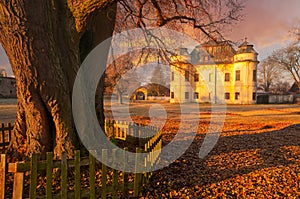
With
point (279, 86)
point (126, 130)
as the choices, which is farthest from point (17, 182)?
point (279, 86)

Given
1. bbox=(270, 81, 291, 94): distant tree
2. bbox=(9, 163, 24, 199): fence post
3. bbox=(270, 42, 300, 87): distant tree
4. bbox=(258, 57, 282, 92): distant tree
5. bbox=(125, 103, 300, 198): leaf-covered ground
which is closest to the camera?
bbox=(9, 163, 24, 199): fence post

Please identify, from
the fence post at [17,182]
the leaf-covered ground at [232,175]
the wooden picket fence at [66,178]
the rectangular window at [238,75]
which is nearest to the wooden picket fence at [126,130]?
the leaf-covered ground at [232,175]

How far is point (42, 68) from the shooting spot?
4.03 metres

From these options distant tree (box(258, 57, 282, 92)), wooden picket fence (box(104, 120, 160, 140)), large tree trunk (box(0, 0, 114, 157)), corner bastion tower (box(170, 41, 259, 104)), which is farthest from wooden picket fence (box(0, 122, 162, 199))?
distant tree (box(258, 57, 282, 92))

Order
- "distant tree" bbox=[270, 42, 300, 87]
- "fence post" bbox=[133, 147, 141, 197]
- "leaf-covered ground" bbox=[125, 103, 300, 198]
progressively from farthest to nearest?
"distant tree" bbox=[270, 42, 300, 87], "leaf-covered ground" bbox=[125, 103, 300, 198], "fence post" bbox=[133, 147, 141, 197]

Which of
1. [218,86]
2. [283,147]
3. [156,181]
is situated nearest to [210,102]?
[218,86]

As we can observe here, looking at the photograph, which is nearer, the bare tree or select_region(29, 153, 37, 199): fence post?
select_region(29, 153, 37, 199): fence post

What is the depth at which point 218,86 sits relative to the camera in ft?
151

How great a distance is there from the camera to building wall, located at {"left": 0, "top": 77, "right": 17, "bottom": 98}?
4200 cm

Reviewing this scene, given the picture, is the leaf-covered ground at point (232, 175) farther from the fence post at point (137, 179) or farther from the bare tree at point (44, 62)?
the bare tree at point (44, 62)

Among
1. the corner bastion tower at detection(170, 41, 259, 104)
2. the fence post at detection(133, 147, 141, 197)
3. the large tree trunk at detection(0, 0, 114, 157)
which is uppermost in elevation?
the corner bastion tower at detection(170, 41, 259, 104)

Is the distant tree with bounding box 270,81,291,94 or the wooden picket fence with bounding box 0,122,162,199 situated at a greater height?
the distant tree with bounding box 270,81,291,94

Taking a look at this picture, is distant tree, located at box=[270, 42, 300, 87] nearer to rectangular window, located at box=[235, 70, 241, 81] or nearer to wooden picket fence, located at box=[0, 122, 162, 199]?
rectangular window, located at box=[235, 70, 241, 81]

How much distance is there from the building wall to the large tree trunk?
148 ft
